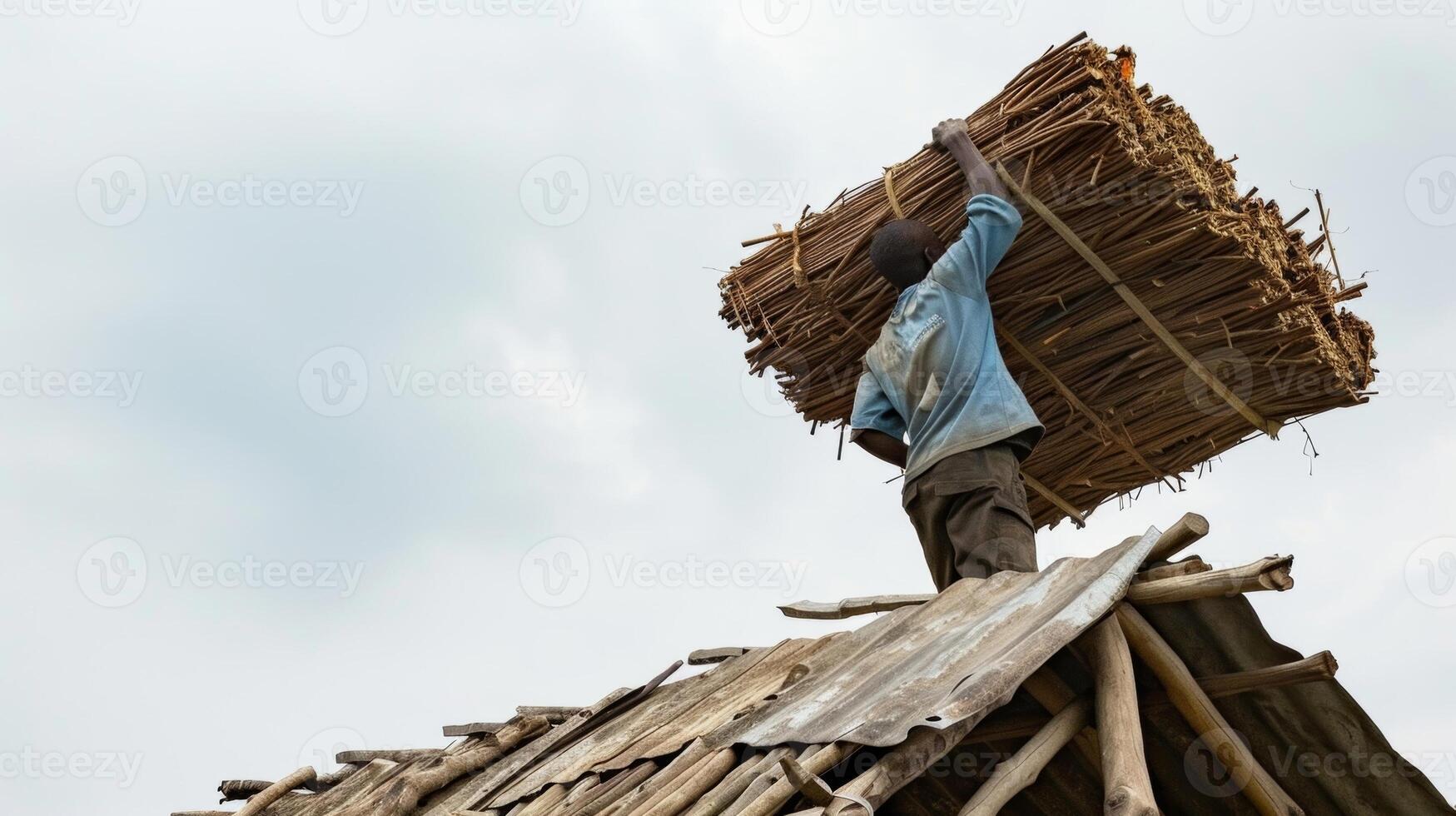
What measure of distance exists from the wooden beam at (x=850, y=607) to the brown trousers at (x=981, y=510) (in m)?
0.42

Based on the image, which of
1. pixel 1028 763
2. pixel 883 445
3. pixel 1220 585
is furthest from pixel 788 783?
pixel 883 445

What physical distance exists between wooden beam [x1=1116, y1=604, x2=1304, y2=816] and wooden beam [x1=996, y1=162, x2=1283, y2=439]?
1.44m

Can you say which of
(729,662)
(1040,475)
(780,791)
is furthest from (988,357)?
(780,791)

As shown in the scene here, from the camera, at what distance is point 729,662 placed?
399 centimetres

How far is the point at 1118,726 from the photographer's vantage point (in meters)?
2.63

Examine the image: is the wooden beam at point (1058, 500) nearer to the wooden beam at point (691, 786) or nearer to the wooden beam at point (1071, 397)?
the wooden beam at point (1071, 397)

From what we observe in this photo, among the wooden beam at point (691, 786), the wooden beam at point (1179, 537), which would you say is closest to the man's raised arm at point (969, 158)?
the wooden beam at point (1179, 537)

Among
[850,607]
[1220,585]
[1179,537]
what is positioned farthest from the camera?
[850,607]

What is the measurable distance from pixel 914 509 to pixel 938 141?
103 cm

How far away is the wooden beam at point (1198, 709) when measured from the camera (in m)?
2.80

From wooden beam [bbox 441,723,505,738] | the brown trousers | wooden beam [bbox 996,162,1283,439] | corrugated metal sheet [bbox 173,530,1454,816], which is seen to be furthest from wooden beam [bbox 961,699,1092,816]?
wooden beam [bbox 441,723,505,738]

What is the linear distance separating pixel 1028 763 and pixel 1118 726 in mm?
173

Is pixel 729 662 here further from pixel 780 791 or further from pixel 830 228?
pixel 780 791

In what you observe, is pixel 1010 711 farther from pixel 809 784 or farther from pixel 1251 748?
pixel 809 784
